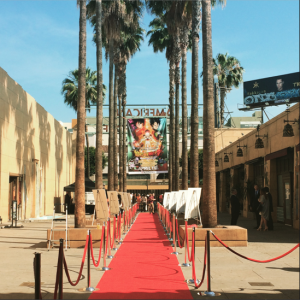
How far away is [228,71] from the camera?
57906mm

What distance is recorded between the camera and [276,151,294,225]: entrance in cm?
2223

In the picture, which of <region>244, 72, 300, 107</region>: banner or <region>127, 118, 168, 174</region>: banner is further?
<region>127, 118, 168, 174</region>: banner

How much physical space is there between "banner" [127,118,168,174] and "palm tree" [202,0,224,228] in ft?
100.0

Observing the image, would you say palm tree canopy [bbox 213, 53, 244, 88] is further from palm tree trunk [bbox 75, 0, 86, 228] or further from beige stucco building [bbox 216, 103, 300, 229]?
palm tree trunk [bbox 75, 0, 86, 228]

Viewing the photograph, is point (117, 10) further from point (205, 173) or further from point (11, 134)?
point (205, 173)

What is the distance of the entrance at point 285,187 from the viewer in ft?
72.9

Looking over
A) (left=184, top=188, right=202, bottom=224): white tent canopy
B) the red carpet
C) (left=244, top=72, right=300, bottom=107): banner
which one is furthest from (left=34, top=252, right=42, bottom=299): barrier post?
(left=244, top=72, right=300, bottom=107): banner

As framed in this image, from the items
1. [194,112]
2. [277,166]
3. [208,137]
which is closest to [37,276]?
[208,137]

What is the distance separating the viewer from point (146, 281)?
944 cm

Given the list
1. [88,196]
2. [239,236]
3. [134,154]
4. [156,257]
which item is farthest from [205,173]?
[134,154]

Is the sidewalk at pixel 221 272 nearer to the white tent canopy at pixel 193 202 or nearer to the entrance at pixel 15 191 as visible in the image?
the white tent canopy at pixel 193 202

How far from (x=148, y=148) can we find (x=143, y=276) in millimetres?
A: 37814

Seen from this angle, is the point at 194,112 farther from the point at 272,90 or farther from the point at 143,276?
the point at 272,90

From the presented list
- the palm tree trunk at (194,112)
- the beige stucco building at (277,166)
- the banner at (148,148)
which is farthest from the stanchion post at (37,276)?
the banner at (148,148)
